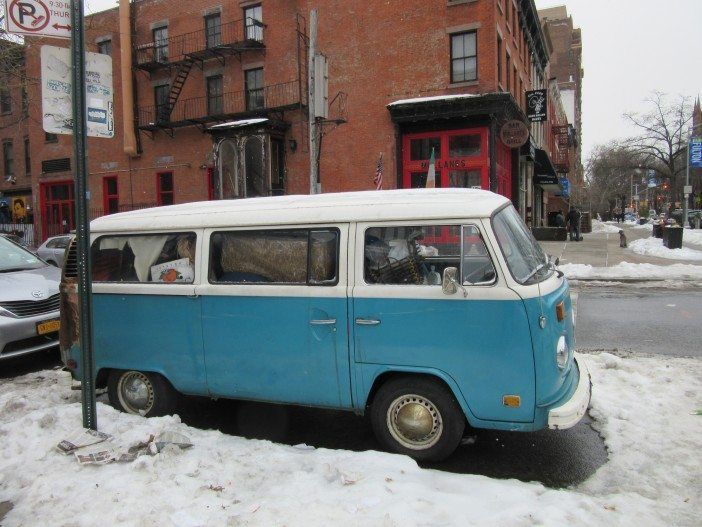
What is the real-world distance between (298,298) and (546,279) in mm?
1876

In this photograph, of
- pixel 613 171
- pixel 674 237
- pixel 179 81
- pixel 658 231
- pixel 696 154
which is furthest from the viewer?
pixel 613 171

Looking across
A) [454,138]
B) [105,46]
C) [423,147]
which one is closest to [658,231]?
[454,138]

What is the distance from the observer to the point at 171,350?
4867 millimetres

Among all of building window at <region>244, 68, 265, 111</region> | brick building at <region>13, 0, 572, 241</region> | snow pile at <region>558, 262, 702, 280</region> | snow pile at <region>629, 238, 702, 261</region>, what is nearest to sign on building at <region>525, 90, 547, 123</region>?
brick building at <region>13, 0, 572, 241</region>

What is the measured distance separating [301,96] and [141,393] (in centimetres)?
1957

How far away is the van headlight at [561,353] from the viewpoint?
3.98m

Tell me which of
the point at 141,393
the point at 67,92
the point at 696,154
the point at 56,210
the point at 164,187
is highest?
the point at 696,154

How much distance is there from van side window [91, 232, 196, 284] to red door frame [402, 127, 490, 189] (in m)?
17.1

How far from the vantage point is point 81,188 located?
429cm

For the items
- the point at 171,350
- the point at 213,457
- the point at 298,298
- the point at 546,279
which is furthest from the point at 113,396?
the point at 546,279

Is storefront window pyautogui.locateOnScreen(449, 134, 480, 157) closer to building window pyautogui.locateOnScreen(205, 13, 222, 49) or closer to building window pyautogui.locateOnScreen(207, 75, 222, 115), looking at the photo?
building window pyautogui.locateOnScreen(207, 75, 222, 115)

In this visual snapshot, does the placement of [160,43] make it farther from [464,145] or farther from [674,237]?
[674,237]

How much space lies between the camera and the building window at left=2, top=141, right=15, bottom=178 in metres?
37.2

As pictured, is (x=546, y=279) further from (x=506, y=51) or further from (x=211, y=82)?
(x=211, y=82)
